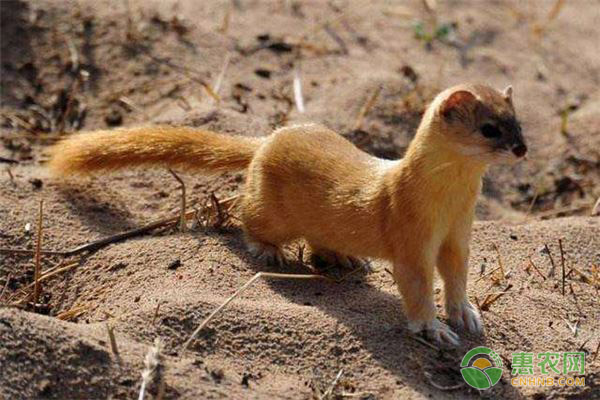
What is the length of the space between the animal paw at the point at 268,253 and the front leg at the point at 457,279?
0.71 metres

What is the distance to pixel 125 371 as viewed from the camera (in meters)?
3.33

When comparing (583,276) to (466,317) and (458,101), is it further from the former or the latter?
(458,101)

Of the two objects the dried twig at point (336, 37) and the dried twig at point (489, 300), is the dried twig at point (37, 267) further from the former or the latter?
the dried twig at point (336, 37)

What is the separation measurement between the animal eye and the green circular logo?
0.77 meters

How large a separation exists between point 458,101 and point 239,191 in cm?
148

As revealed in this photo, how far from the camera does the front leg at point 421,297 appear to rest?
3.75 meters

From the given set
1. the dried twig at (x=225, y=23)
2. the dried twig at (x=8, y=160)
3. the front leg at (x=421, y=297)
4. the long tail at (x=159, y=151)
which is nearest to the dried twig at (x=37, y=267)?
the long tail at (x=159, y=151)

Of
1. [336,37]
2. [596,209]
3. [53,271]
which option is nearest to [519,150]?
[596,209]

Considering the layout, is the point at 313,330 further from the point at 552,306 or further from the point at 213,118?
the point at 213,118

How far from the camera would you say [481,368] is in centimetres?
364

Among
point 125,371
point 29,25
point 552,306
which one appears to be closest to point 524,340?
point 552,306

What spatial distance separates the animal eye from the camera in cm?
356

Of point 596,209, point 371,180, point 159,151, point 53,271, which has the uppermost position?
point 371,180

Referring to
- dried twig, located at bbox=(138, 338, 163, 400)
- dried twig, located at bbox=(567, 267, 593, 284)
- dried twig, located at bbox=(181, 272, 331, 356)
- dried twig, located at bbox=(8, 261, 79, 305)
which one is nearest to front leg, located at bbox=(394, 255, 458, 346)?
dried twig, located at bbox=(181, 272, 331, 356)
